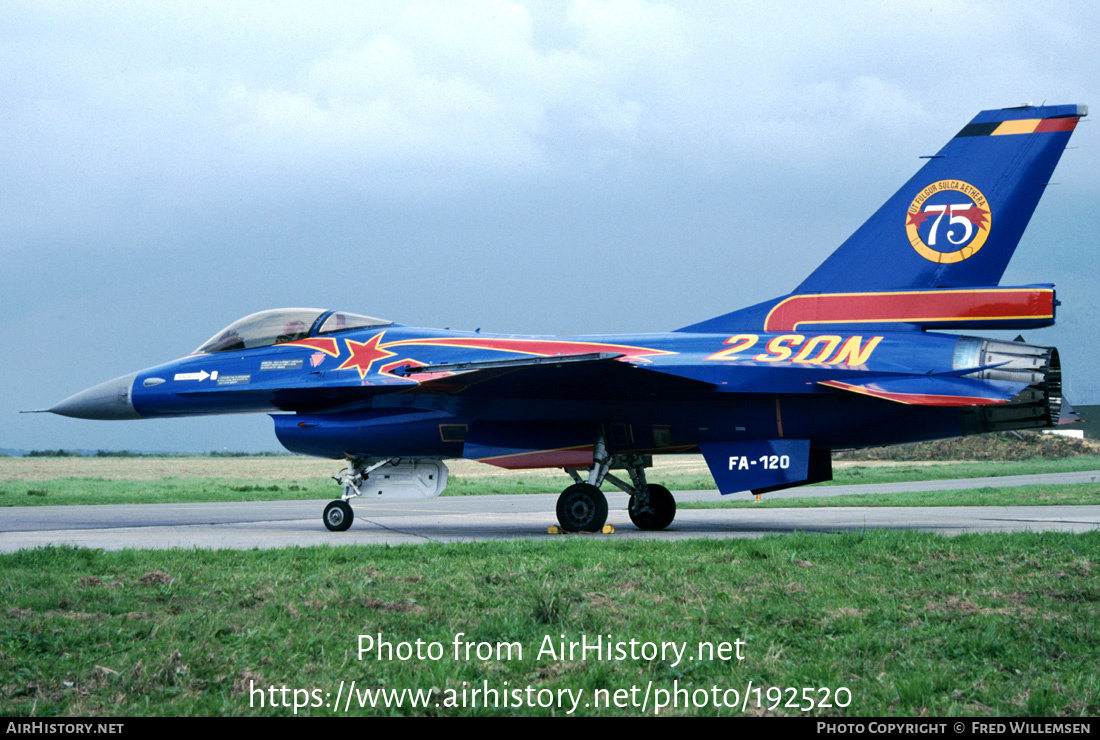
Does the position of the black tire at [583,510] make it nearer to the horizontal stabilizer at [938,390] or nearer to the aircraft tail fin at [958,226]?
the horizontal stabilizer at [938,390]

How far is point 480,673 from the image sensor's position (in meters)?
4.73

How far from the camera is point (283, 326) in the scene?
1454 centimetres

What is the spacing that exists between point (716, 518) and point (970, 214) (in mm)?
6801

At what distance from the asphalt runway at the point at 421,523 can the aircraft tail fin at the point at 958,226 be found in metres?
2.99

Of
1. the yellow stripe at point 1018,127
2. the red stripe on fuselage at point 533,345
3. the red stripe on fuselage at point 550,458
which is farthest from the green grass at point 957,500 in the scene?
the yellow stripe at point 1018,127

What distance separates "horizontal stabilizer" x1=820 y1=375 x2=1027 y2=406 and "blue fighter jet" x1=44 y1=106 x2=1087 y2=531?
0.02 meters

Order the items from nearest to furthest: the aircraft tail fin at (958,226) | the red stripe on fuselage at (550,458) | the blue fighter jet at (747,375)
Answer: the blue fighter jet at (747,375) → the aircraft tail fin at (958,226) → the red stripe on fuselage at (550,458)

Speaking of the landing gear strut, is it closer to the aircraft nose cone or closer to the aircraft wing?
the aircraft wing

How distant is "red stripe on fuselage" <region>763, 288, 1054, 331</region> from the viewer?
37.2 ft

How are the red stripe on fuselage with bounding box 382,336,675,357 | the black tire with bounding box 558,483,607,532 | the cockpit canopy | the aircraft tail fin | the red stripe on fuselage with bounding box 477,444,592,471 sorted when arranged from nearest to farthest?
the aircraft tail fin
the black tire with bounding box 558,483,607,532
the red stripe on fuselage with bounding box 382,336,675,357
the red stripe on fuselage with bounding box 477,444,592,471
the cockpit canopy

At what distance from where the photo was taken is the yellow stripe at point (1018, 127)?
11.7m

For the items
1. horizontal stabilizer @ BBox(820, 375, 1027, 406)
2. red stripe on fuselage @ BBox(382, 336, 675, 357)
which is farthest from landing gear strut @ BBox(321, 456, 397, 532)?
horizontal stabilizer @ BBox(820, 375, 1027, 406)

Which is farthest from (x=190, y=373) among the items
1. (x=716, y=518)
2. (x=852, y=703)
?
(x=852, y=703)
